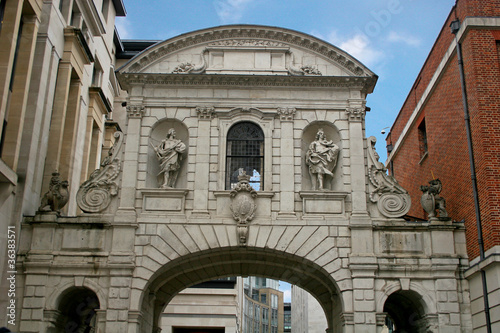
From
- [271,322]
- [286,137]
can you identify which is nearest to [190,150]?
[286,137]

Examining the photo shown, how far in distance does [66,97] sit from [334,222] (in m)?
11.8

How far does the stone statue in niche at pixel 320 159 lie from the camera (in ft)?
70.8

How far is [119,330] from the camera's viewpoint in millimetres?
19453

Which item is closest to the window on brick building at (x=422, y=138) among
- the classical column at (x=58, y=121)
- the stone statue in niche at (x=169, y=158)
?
the stone statue in niche at (x=169, y=158)

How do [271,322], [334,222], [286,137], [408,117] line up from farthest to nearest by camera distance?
[271,322]
[408,117]
[286,137]
[334,222]

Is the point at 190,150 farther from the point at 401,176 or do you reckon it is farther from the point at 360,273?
the point at 401,176

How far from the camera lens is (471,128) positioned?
20.4 m

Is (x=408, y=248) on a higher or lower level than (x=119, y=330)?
higher

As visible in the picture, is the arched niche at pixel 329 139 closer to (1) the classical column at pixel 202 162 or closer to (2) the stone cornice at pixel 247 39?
(2) the stone cornice at pixel 247 39

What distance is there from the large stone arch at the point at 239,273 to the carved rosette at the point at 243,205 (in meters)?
0.69

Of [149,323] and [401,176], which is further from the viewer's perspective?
[401,176]

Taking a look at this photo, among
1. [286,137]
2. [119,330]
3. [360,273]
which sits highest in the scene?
[286,137]

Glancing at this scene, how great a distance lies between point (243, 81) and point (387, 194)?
22.5 feet
